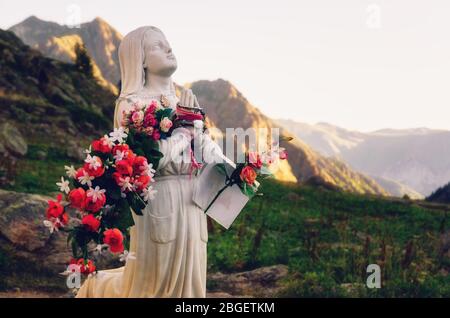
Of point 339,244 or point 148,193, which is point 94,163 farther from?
point 339,244

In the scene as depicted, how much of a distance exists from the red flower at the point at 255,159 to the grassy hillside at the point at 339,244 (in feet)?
18.6

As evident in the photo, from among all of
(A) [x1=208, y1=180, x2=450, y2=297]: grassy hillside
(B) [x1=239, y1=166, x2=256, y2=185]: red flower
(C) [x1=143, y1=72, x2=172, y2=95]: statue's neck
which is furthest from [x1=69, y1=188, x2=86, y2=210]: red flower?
(A) [x1=208, y1=180, x2=450, y2=297]: grassy hillside

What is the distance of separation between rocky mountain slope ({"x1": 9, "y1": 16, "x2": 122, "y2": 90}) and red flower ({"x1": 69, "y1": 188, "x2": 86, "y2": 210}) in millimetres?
30823

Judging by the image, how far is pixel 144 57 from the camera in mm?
5691

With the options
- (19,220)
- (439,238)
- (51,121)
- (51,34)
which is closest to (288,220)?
(439,238)

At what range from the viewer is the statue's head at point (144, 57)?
565 centimetres

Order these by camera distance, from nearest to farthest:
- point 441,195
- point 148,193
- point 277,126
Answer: point 148,193
point 441,195
point 277,126

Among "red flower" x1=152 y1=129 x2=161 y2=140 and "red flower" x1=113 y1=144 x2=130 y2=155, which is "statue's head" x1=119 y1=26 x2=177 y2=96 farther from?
"red flower" x1=113 y1=144 x2=130 y2=155

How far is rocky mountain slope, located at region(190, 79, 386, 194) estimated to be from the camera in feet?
82.7

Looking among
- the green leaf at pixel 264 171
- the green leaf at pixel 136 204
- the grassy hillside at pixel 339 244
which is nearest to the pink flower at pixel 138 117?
the green leaf at pixel 136 204

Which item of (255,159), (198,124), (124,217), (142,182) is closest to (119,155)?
(142,182)

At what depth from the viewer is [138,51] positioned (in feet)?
18.6

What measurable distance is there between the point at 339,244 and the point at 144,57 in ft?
27.0

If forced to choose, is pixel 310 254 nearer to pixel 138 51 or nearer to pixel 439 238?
pixel 439 238
